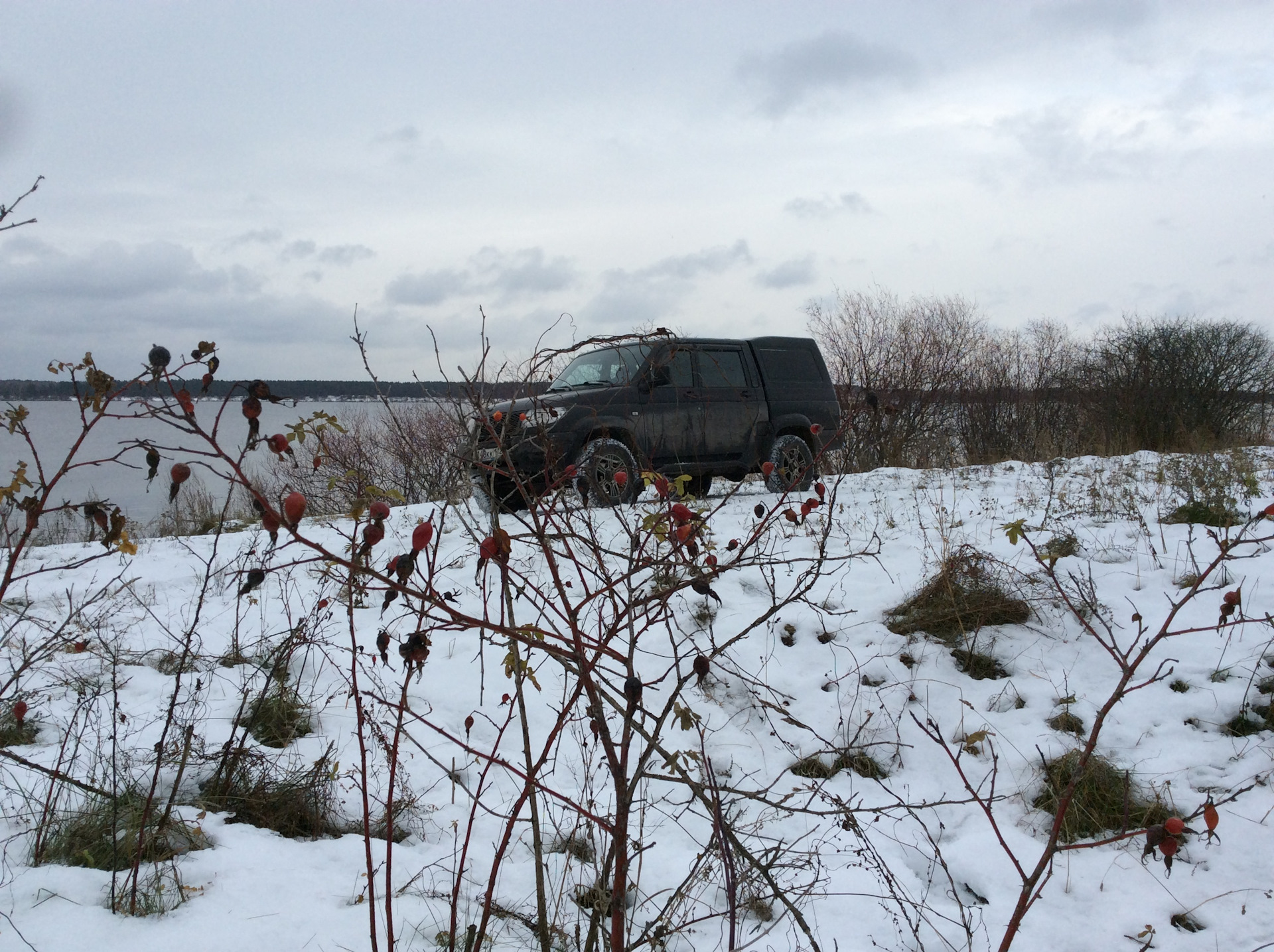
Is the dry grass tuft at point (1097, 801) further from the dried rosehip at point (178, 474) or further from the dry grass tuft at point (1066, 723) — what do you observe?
the dried rosehip at point (178, 474)

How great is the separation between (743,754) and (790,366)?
6.29 metres

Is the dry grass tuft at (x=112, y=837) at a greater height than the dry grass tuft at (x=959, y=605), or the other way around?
the dry grass tuft at (x=959, y=605)

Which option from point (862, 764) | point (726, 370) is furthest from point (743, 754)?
point (726, 370)

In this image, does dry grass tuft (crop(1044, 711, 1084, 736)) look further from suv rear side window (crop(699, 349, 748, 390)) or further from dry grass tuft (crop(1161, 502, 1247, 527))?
suv rear side window (crop(699, 349, 748, 390))

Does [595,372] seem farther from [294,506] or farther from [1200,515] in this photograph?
[294,506]

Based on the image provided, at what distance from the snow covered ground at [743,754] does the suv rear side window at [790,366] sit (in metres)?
3.46

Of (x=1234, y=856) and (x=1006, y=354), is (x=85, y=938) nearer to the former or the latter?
(x=1234, y=856)

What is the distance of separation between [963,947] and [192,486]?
39.7 feet

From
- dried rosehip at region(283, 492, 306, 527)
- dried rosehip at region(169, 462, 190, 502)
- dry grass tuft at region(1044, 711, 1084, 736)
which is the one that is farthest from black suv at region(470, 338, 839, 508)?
dried rosehip at region(283, 492, 306, 527)

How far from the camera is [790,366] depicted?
952 centimetres

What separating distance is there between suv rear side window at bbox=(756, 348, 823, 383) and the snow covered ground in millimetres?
3461

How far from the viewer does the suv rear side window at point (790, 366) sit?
9344 millimetres

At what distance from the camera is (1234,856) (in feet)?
9.82

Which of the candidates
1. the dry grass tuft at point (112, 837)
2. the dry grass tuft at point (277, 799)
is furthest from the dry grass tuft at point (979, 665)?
the dry grass tuft at point (112, 837)
